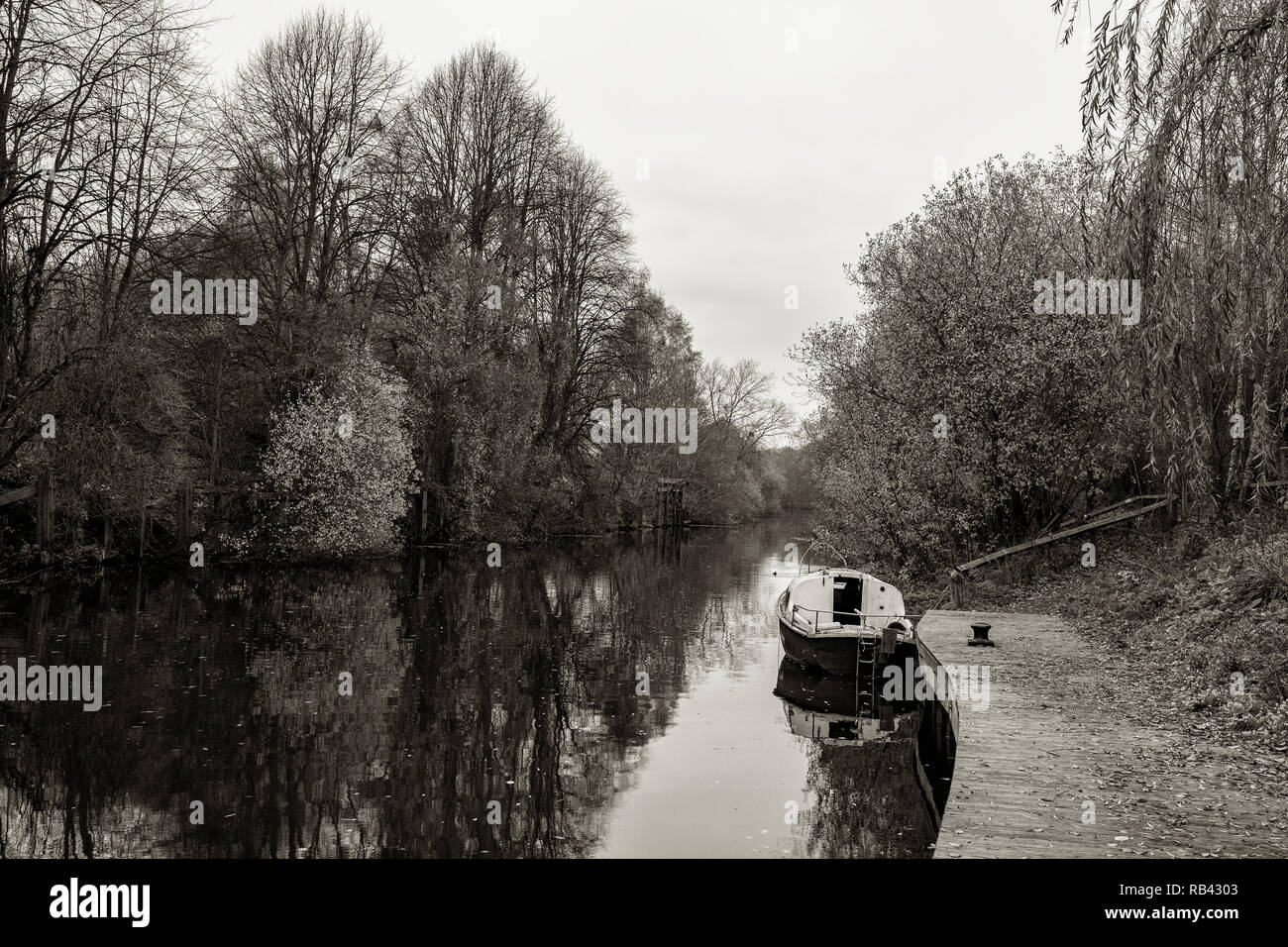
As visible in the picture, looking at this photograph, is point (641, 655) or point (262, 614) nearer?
point (641, 655)

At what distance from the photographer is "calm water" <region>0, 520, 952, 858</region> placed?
8289 millimetres

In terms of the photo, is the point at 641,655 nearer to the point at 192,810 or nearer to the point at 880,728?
the point at 880,728

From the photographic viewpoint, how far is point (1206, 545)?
16.9 m

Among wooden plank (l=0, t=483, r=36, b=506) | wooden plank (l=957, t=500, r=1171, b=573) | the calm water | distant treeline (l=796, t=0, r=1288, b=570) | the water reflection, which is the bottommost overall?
the water reflection

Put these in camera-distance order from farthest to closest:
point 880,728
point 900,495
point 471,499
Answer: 1. point 471,499
2. point 900,495
3. point 880,728

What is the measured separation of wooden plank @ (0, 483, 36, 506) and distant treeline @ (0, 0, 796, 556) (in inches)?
18.6

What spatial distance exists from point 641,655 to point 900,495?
27.5ft

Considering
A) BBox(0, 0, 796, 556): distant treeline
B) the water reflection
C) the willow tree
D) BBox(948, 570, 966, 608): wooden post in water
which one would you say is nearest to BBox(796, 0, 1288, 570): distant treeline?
the willow tree

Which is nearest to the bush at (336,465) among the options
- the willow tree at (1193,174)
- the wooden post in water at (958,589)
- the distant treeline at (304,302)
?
the distant treeline at (304,302)

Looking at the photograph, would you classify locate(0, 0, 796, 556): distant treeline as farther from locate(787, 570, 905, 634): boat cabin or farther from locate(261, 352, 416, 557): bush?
locate(787, 570, 905, 634): boat cabin

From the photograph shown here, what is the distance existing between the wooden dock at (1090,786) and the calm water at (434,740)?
1142 mm

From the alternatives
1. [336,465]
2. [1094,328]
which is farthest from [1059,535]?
[336,465]

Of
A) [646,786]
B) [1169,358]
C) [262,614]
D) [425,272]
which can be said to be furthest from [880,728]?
[425,272]

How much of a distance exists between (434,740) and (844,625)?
765 cm
